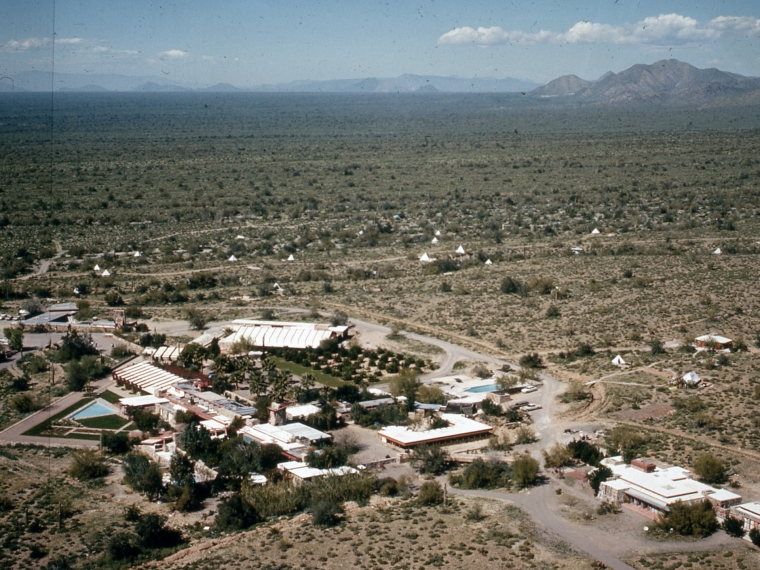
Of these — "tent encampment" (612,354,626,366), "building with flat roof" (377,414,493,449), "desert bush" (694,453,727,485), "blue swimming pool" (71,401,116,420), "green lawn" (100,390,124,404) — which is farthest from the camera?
"tent encampment" (612,354,626,366)

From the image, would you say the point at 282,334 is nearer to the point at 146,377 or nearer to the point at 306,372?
the point at 306,372

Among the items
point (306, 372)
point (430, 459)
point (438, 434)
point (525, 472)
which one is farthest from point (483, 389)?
point (525, 472)

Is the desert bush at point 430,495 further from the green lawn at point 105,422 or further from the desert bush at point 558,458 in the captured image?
the green lawn at point 105,422

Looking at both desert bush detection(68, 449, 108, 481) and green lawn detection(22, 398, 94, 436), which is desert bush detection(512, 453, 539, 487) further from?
green lawn detection(22, 398, 94, 436)

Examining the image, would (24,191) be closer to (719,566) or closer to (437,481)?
(437,481)

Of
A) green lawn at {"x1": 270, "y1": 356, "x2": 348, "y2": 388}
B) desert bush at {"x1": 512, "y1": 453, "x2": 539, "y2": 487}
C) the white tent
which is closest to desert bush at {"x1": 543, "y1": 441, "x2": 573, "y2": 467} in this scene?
desert bush at {"x1": 512, "y1": 453, "x2": 539, "y2": 487}

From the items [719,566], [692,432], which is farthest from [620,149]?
[719,566]
